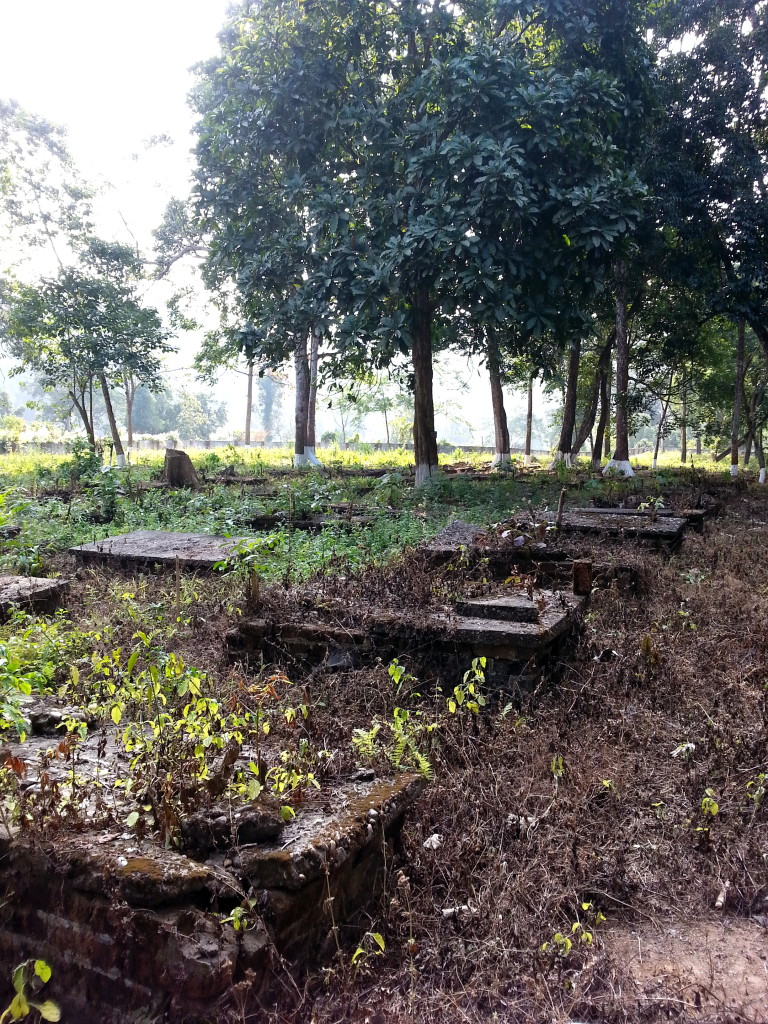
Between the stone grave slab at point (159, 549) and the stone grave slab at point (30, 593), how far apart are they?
86 centimetres

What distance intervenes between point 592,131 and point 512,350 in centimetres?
403

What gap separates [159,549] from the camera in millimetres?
6242

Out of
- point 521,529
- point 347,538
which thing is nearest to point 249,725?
point 521,529

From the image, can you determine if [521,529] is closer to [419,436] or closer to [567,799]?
[567,799]

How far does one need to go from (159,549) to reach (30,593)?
146cm

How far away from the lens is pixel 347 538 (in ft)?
22.7

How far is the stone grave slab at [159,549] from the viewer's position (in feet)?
19.1

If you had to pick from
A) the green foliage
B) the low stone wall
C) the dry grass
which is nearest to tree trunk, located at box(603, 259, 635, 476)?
the dry grass

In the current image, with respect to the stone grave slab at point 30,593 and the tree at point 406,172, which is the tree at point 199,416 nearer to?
the tree at point 406,172

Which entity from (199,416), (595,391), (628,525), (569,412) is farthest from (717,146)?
(199,416)

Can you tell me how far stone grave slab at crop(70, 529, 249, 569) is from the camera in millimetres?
5820

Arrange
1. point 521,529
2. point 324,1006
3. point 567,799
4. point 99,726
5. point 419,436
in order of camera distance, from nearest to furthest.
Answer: point 324,1006 → point 567,799 → point 99,726 → point 521,529 → point 419,436

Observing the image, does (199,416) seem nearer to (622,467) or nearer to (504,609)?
(622,467)

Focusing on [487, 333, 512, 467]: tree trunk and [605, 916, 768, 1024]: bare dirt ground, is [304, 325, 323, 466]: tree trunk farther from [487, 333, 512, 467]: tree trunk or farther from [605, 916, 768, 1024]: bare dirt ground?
[605, 916, 768, 1024]: bare dirt ground
